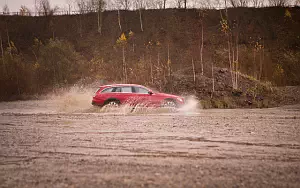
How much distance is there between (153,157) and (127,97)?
Answer: 9.01 meters

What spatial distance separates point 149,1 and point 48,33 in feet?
79.9

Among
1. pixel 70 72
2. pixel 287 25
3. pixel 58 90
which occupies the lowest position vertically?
pixel 58 90

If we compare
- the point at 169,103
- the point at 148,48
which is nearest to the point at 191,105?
the point at 169,103

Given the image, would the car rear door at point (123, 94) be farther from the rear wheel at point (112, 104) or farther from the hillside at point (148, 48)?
the hillside at point (148, 48)

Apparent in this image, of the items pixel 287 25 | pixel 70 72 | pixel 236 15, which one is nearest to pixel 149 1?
pixel 236 15

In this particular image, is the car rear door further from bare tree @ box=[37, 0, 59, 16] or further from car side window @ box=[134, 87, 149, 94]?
bare tree @ box=[37, 0, 59, 16]

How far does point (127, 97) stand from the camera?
554 inches

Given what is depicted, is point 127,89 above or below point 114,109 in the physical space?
above

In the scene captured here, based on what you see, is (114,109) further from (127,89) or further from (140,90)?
(140,90)

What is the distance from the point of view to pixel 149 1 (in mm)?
63969

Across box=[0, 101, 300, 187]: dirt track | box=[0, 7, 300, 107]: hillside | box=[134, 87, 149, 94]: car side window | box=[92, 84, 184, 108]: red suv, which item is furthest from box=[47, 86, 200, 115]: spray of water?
box=[0, 101, 300, 187]: dirt track

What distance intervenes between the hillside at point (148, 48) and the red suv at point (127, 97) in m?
Result: 6.61

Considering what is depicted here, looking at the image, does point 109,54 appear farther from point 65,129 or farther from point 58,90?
point 65,129

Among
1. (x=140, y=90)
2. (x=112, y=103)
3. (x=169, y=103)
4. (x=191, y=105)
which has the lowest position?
(x=191, y=105)
